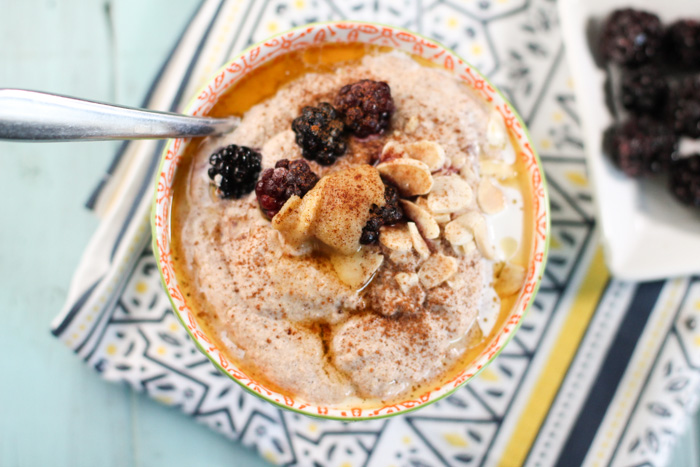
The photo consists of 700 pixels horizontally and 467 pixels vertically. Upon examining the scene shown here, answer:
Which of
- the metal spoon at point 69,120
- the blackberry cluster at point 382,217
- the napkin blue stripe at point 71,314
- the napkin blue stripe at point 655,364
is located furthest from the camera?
the napkin blue stripe at point 655,364

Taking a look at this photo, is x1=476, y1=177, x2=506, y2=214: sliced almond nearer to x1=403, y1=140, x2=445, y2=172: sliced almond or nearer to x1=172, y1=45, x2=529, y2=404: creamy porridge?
x1=172, y1=45, x2=529, y2=404: creamy porridge

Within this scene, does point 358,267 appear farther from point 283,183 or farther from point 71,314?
point 71,314

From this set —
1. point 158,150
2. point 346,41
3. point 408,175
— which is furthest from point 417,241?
point 158,150

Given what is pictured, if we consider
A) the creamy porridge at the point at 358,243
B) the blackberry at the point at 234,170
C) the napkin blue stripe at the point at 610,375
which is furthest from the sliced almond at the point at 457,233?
the napkin blue stripe at the point at 610,375

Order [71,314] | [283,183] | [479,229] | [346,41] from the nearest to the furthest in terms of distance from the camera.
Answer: [283,183] → [479,229] → [346,41] → [71,314]

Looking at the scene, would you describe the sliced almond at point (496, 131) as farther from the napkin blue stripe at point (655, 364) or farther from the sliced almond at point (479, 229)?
the napkin blue stripe at point (655, 364)
